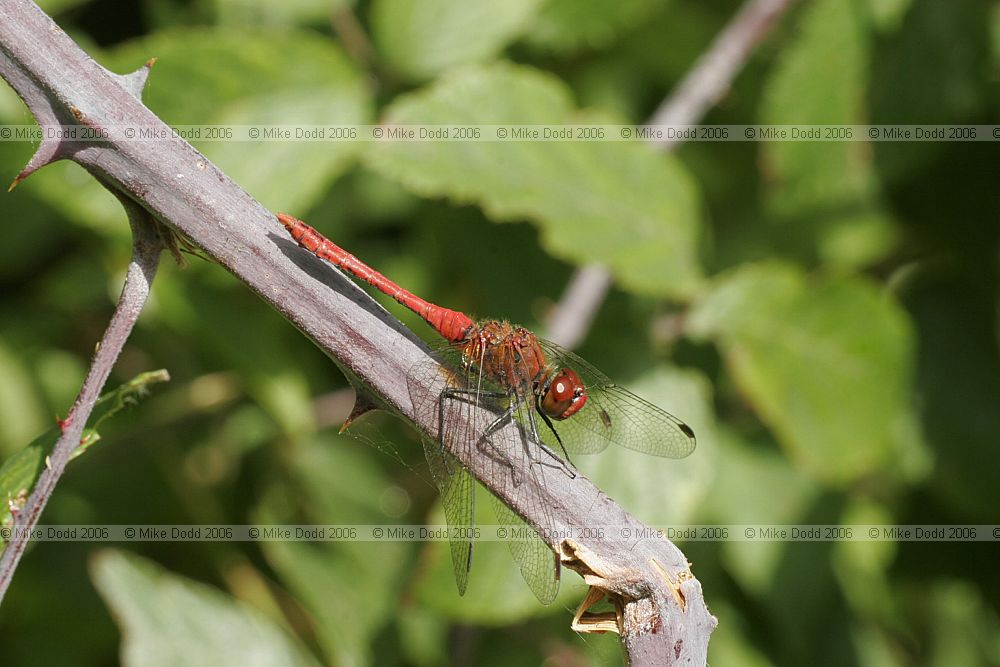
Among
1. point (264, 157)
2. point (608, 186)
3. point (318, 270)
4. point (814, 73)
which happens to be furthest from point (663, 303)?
point (318, 270)

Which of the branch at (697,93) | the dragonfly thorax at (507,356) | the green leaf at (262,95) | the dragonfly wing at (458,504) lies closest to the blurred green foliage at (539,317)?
the green leaf at (262,95)

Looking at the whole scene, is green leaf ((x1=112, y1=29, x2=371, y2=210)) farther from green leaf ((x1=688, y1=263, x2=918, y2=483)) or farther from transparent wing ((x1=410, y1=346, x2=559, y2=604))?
green leaf ((x1=688, y1=263, x2=918, y2=483))

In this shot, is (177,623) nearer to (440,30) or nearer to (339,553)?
(339,553)

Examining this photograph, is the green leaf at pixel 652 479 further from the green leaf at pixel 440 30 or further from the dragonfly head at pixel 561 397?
the green leaf at pixel 440 30

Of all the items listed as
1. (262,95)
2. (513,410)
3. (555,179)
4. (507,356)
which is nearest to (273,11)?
(262,95)

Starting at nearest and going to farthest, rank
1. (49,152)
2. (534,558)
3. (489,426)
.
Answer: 1. (49,152)
2. (489,426)
3. (534,558)

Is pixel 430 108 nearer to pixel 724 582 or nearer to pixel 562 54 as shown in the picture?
pixel 562 54
